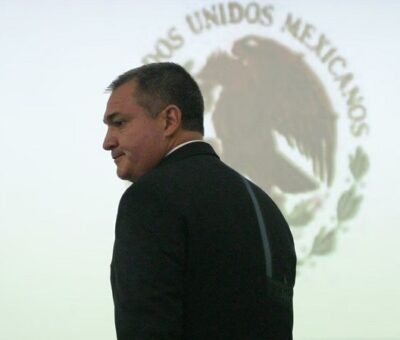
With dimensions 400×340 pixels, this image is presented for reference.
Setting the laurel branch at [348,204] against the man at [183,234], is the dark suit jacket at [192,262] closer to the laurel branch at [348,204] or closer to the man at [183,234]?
the man at [183,234]

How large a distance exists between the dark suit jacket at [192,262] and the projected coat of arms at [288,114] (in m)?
1.69

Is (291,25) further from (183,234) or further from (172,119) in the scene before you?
(183,234)

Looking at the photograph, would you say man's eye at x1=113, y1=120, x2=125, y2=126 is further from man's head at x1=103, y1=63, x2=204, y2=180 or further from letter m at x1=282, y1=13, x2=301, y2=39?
letter m at x1=282, y1=13, x2=301, y2=39

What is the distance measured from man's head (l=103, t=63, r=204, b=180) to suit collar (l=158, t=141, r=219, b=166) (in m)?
0.01

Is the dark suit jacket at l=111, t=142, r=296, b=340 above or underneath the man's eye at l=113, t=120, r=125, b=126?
underneath

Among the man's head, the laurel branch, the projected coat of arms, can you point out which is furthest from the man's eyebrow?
the laurel branch

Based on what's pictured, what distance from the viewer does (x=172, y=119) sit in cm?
114

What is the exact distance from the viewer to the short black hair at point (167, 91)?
1140mm

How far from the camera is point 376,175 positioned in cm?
285

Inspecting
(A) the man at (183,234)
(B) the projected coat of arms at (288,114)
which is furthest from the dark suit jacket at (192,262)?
(B) the projected coat of arms at (288,114)

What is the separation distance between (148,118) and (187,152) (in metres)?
0.07

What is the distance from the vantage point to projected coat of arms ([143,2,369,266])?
280 centimetres

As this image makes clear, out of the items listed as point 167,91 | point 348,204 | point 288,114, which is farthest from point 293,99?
point 167,91

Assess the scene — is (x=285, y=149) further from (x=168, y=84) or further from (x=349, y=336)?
(x=168, y=84)
